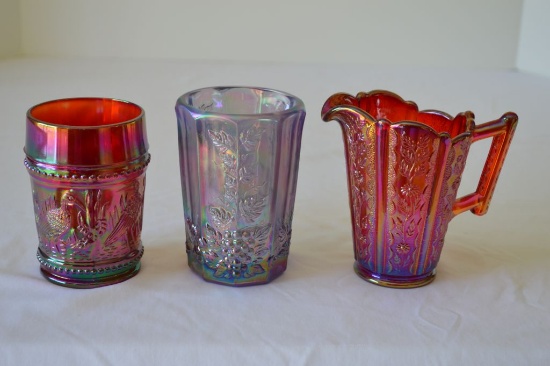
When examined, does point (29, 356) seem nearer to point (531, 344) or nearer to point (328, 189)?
point (531, 344)

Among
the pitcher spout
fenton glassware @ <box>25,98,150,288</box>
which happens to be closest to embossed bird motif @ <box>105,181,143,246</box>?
fenton glassware @ <box>25,98,150,288</box>

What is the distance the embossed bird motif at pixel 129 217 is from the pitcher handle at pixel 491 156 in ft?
1.11

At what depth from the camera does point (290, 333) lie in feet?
2.40

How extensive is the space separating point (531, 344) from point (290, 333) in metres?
0.22

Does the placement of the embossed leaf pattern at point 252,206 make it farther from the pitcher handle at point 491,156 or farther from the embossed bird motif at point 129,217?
the pitcher handle at point 491,156

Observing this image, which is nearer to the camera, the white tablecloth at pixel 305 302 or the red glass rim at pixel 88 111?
the white tablecloth at pixel 305 302

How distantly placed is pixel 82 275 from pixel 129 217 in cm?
8

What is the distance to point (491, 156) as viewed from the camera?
2.78ft

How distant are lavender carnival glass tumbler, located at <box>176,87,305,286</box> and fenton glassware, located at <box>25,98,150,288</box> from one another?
56 mm

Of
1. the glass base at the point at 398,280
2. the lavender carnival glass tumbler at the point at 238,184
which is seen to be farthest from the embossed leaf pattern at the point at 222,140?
the glass base at the point at 398,280

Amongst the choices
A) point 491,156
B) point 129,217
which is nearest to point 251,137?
point 129,217

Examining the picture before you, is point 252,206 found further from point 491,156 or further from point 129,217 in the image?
point 491,156

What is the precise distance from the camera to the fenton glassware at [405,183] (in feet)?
2.54

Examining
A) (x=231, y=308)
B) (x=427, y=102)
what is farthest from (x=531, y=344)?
(x=427, y=102)
